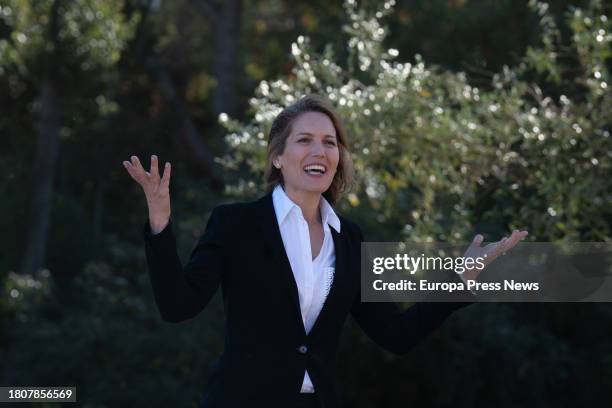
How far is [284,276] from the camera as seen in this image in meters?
3.03

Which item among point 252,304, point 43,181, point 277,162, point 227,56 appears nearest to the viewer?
point 252,304

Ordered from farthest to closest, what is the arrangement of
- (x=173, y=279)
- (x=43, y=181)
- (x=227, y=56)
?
(x=227, y=56) < (x=43, y=181) < (x=173, y=279)

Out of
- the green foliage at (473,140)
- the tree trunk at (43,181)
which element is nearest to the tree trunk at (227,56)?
the tree trunk at (43,181)

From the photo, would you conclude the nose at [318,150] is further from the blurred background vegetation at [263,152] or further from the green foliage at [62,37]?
the green foliage at [62,37]

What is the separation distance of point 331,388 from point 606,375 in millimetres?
6852

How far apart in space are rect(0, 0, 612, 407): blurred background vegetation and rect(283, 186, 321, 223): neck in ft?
8.27

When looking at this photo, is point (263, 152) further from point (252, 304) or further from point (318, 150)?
point (252, 304)

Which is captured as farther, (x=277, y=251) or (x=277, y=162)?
(x=277, y=162)

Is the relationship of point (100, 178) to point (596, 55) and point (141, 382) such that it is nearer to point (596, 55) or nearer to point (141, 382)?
point (141, 382)

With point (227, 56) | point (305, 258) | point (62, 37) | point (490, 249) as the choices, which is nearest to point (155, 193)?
point (305, 258)

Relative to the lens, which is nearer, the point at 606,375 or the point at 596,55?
the point at 596,55

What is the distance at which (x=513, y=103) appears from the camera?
5930mm

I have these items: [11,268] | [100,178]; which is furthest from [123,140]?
[11,268]

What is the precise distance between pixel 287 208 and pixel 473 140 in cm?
299
